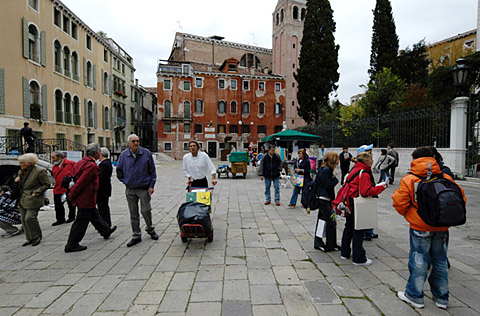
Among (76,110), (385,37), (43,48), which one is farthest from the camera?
(385,37)

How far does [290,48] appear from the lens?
46625 millimetres

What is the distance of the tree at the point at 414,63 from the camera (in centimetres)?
3092

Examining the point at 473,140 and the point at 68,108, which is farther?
the point at 68,108

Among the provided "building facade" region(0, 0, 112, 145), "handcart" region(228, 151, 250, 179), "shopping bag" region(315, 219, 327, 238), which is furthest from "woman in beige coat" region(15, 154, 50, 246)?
"building facade" region(0, 0, 112, 145)

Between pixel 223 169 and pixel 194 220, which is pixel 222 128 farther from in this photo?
pixel 194 220

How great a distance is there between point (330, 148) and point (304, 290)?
1792 cm

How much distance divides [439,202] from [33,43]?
954 inches

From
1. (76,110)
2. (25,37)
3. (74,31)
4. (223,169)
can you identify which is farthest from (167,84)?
(223,169)

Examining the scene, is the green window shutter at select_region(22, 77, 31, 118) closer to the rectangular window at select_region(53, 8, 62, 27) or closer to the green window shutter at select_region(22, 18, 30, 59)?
the green window shutter at select_region(22, 18, 30, 59)

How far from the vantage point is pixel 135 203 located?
4.99m

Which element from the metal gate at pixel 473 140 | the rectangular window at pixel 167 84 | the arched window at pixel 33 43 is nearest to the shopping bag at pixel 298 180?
the metal gate at pixel 473 140

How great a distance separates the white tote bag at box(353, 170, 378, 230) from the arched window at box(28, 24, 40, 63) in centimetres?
2234

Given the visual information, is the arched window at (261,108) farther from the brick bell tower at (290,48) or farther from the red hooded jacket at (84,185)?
the red hooded jacket at (84,185)

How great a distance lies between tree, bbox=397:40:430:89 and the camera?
30922 millimetres
